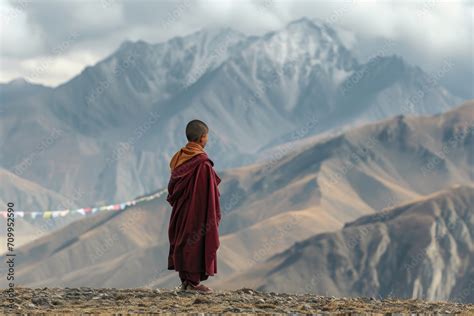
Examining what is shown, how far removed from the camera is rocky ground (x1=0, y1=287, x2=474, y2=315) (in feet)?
50.3

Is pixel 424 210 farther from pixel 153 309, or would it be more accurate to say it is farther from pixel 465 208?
pixel 153 309

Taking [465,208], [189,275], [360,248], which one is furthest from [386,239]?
[189,275]

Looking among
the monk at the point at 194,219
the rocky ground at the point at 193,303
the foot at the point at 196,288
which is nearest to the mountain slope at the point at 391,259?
the rocky ground at the point at 193,303

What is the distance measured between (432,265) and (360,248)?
13.0 meters

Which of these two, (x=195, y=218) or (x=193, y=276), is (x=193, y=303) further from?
(x=195, y=218)

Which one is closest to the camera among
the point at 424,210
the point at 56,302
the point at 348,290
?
the point at 56,302

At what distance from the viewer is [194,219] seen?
680 inches

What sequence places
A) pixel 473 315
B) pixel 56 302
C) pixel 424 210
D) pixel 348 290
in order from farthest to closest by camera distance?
pixel 424 210 → pixel 348 290 → pixel 56 302 → pixel 473 315

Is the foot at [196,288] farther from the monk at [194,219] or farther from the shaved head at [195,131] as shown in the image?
the shaved head at [195,131]

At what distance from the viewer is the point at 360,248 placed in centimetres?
18250

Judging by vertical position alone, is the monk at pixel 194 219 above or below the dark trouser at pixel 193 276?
above

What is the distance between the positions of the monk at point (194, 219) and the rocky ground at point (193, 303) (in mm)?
425

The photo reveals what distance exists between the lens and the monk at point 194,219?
56.5 feet

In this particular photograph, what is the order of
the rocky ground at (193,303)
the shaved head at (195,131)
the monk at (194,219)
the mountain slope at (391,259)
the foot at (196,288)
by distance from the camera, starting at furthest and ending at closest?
the mountain slope at (391,259) → the shaved head at (195,131) → the foot at (196,288) → the monk at (194,219) → the rocky ground at (193,303)
